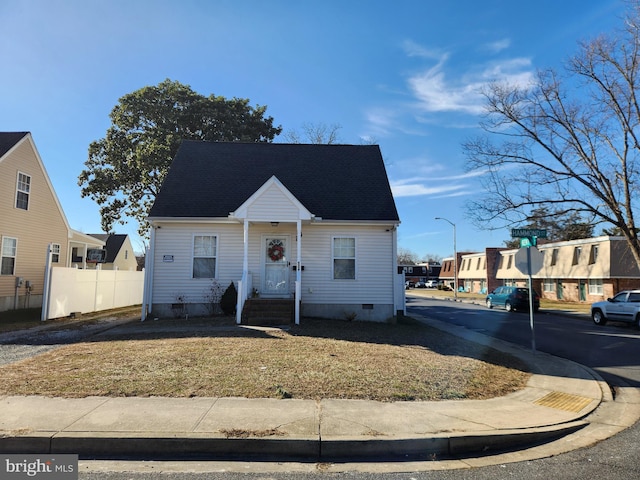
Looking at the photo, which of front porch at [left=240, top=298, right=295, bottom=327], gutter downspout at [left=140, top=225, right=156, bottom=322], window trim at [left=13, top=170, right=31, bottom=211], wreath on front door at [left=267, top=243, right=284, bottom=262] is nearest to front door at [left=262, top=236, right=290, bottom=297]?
wreath on front door at [left=267, top=243, right=284, bottom=262]

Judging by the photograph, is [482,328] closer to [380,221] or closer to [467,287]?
[380,221]

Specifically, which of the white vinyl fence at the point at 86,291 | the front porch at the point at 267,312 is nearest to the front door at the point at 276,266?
the front porch at the point at 267,312

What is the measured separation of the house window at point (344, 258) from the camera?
1493 cm

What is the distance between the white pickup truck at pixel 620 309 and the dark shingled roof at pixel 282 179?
11.5 m

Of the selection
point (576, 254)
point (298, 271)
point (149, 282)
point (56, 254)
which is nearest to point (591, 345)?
point (298, 271)

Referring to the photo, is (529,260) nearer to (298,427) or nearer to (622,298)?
(298,427)

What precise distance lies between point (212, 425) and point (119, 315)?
13.9m

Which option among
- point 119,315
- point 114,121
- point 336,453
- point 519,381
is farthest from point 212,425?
point 114,121

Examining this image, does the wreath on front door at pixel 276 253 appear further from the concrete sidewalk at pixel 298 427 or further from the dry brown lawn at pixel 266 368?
the concrete sidewalk at pixel 298 427

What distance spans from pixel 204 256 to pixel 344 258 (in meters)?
5.17

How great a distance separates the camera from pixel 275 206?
13.7 meters

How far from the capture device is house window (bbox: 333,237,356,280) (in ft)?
49.0

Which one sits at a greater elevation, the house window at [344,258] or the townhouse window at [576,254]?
the townhouse window at [576,254]

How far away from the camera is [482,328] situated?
53.3 ft
